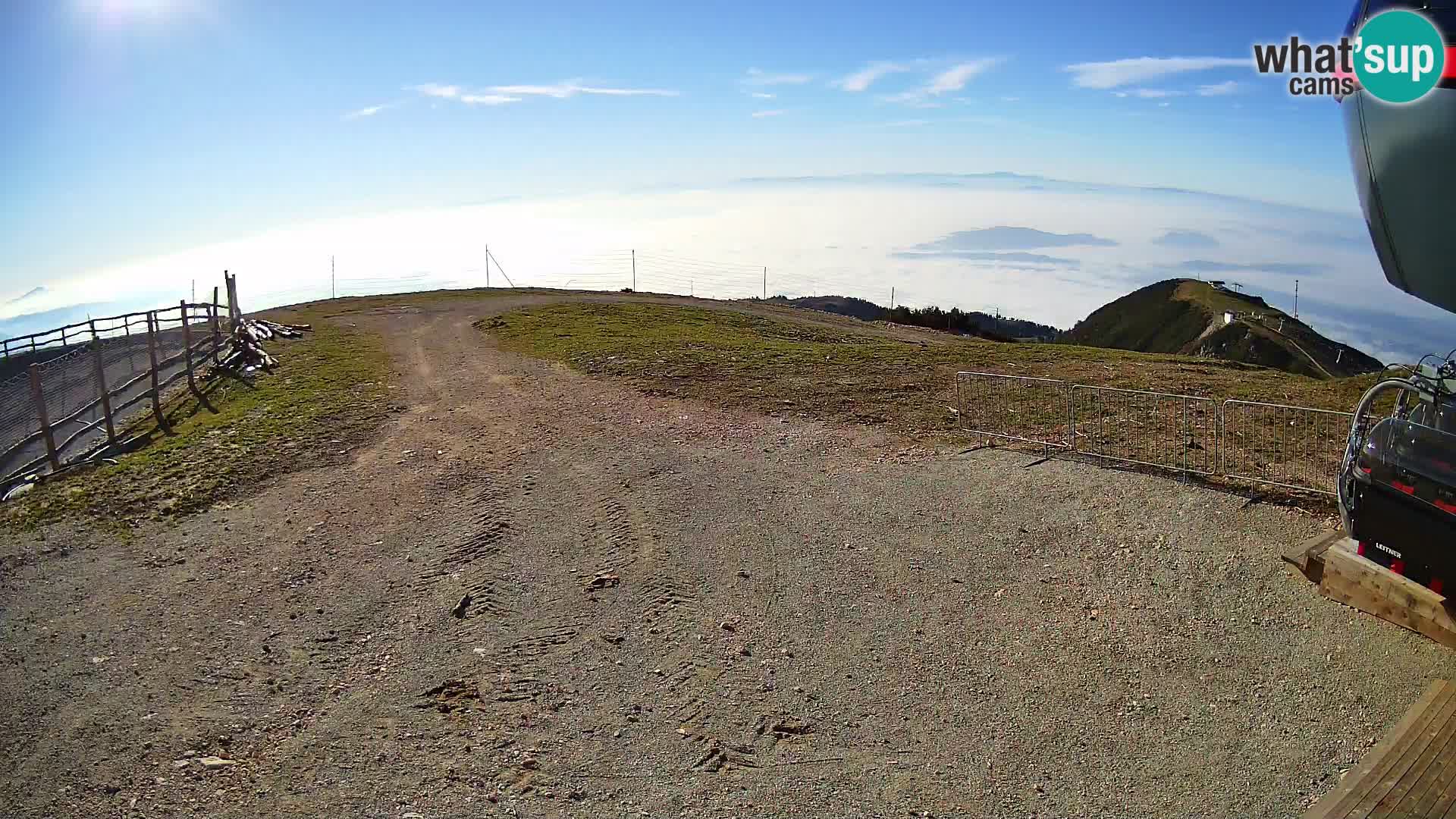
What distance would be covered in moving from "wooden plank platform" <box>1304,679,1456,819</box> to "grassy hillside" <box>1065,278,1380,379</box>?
17.0 m

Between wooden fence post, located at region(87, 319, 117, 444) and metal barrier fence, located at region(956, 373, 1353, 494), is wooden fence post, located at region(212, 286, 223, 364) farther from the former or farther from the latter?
metal barrier fence, located at region(956, 373, 1353, 494)

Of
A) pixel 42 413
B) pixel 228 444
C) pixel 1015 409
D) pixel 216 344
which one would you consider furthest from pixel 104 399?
pixel 1015 409

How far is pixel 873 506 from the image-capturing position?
10.1 meters

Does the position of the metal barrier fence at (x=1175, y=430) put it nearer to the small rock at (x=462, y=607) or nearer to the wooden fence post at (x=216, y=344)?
the small rock at (x=462, y=607)

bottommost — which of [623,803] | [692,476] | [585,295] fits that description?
[623,803]

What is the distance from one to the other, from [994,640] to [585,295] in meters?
30.8

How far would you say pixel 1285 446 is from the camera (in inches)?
432

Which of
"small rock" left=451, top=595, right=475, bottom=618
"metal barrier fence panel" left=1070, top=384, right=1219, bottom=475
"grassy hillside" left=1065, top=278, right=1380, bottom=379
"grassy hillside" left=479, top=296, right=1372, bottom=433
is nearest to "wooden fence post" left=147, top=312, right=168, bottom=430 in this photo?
"grassy hillside" left=479, top=296, right=1372, bottom=433

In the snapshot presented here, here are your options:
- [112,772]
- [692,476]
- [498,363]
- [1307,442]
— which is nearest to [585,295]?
[498,363]

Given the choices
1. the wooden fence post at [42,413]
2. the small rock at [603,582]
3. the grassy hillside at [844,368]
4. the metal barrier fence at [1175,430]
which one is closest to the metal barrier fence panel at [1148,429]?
the metal barrier fence at [1175,430]

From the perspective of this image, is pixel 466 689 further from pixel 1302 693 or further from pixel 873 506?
pixel 1302 693

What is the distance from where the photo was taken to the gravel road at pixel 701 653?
5.61m

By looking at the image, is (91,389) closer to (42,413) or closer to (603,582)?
(42,413)

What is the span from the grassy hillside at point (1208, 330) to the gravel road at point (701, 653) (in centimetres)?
1531
